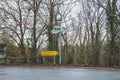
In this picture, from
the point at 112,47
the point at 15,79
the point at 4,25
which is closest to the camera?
the point at 15,79

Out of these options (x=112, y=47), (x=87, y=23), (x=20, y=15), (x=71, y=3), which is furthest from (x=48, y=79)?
(x=87, y=23)

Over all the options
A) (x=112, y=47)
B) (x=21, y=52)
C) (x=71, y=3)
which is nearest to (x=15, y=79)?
(x=112, y=47)

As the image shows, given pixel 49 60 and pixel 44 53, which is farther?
pixel 49 60

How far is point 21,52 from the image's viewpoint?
3972 cm

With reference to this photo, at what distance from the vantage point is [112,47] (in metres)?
35.6

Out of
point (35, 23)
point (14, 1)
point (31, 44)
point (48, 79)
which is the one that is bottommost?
point (48, 79)

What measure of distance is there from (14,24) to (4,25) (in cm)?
118

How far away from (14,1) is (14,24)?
2.74m

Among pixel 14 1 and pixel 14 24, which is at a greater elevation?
pixel 14 1

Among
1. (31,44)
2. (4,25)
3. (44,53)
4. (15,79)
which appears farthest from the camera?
(31,44)

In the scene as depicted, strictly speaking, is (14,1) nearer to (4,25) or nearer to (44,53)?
(4,25)

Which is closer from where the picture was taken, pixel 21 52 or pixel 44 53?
pixel 44 53

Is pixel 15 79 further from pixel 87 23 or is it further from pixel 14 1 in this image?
pixel 87 23

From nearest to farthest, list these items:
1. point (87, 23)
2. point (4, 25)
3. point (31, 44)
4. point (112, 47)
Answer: point (112, 47)
point (4, 25)
point (31, 44)
point (87, 23)
